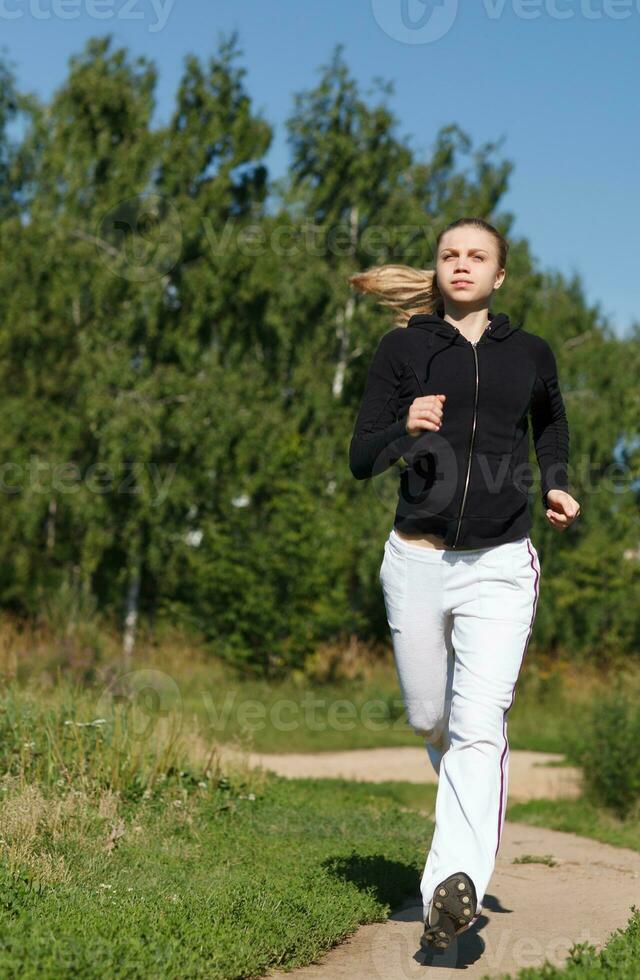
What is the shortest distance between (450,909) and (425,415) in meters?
1.65

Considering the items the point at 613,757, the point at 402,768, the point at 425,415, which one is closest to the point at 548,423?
the point at 425,415

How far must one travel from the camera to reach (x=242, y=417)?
21.2 metres

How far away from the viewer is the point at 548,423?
473cm

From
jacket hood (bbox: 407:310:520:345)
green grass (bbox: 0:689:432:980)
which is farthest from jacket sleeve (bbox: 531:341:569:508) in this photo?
green grass (bbox: 0:689:432:980)

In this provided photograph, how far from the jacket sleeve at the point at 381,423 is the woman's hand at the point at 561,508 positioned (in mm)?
592

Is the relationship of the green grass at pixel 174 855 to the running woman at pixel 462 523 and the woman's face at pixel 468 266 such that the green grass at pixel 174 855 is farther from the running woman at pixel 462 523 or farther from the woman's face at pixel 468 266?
the woman's face at pixel 468 266

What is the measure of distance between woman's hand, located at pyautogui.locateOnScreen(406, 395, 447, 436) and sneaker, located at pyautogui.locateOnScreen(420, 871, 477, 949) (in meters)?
1.51

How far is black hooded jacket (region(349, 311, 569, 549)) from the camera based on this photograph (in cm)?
426

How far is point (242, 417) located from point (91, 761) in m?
14.6

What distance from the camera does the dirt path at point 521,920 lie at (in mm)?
4242

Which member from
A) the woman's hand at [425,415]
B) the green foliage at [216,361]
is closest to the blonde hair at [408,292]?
the woman's hand at [425,415]

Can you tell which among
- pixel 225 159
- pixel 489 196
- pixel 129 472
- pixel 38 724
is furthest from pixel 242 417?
pixel 38 724

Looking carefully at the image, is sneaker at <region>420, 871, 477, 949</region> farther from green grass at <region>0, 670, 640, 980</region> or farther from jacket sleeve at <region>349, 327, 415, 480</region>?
jacket sleeve at <region>349, 327, 415, 480</region>

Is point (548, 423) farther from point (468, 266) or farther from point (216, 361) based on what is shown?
point (216, 361)
